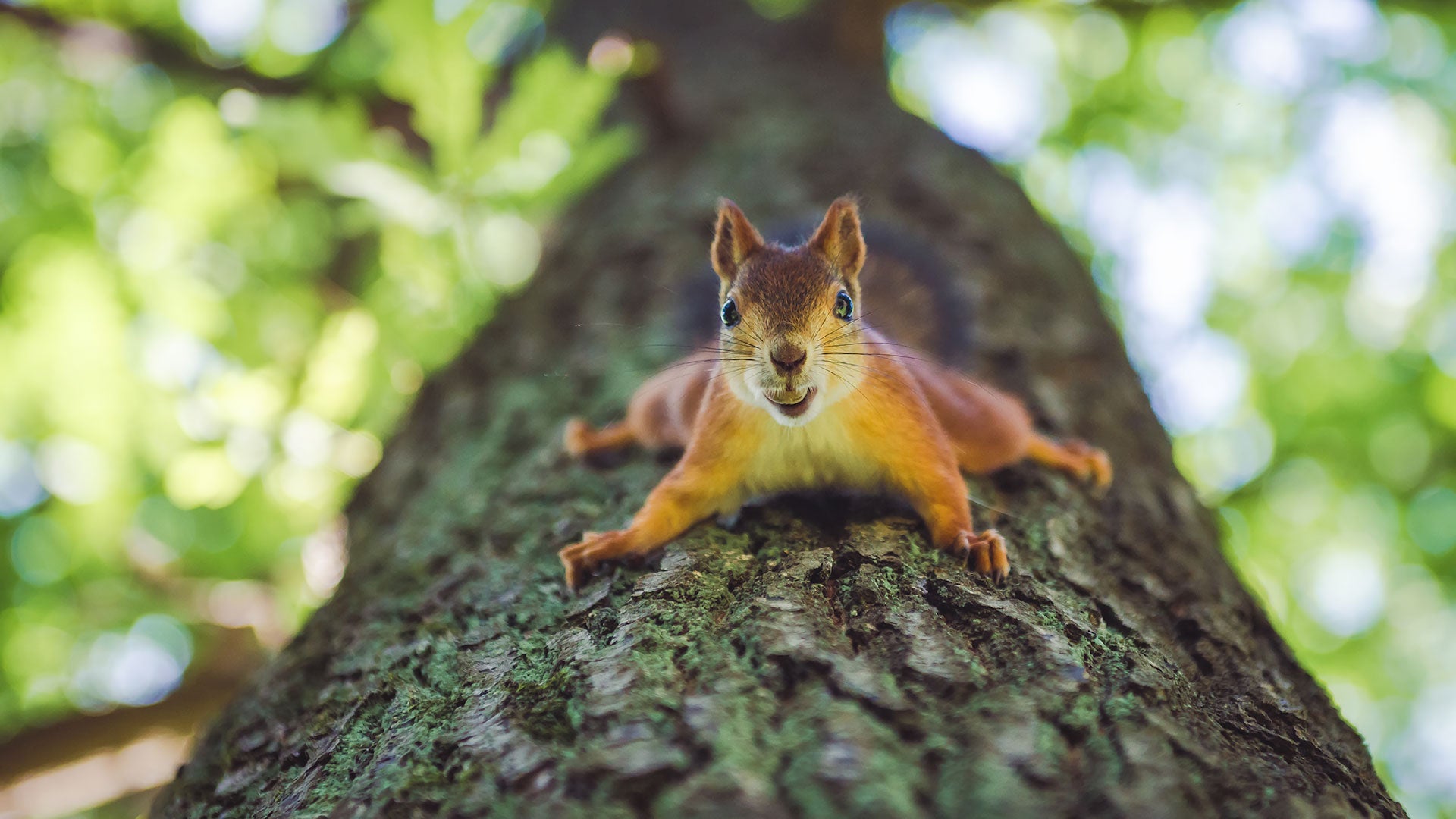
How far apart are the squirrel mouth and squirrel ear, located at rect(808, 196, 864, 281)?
35cm

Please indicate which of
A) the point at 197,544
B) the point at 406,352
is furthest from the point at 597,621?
the point at 197,544

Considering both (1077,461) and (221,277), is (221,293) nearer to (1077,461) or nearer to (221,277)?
(221,277)

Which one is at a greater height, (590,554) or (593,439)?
(593,439)

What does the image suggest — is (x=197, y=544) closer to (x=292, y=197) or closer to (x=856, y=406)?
(x=292, y=197)

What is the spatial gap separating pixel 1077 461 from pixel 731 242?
2.78 feet

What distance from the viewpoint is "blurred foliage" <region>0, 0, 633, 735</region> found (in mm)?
2078

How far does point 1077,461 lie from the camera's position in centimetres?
186

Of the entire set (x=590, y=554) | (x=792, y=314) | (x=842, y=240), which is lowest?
(x=590, y=554)

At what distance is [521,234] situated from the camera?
133 inches

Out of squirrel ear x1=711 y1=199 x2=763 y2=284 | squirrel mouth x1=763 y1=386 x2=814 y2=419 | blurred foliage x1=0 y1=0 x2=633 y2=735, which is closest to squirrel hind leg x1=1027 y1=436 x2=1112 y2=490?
squirrel mouth x1=763 y1=386 x2=814 y2=419

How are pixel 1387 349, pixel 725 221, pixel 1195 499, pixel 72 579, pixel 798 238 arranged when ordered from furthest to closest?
1. pixel 1387 349
2. pixel 72 579
3. pixel 798 238
4. pixel 1195 499
5. pixel 725 221

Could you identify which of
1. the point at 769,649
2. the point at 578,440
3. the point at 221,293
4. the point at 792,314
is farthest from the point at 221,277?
the point at 769,649

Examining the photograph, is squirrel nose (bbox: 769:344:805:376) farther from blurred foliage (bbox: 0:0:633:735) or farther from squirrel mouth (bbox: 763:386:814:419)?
blurred foliage (bbox: 0:0:633:735)

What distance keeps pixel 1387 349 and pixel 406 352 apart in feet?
12.8
